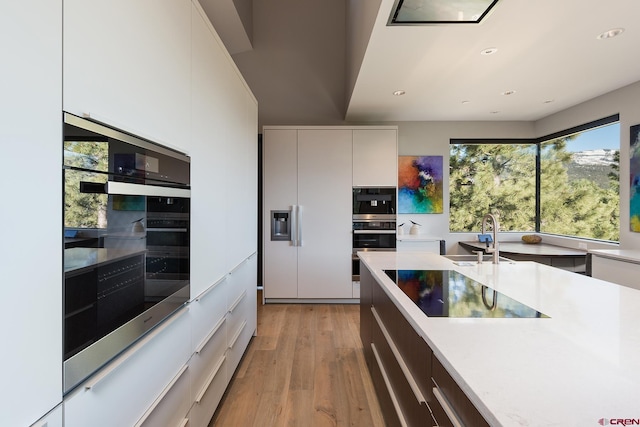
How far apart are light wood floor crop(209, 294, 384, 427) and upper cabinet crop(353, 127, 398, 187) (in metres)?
1.74

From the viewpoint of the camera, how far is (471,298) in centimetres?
141

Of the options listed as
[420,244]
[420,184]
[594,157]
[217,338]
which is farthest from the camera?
[420,184]

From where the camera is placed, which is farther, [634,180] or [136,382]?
[634,180]

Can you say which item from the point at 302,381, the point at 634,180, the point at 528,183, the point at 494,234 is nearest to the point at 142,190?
the point at 302,381

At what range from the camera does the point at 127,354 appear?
0.99 metres

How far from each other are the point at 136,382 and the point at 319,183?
123 inches

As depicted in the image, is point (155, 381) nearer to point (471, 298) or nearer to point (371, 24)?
point (471, 298)

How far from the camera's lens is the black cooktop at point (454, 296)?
120 centimetres

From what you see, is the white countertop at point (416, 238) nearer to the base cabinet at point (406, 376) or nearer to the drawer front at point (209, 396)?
the base cabinet at point (406, 376)

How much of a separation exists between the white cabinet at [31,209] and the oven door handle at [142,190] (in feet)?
0.67

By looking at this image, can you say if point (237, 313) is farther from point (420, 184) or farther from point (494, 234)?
point (420, 184)

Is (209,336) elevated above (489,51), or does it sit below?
below

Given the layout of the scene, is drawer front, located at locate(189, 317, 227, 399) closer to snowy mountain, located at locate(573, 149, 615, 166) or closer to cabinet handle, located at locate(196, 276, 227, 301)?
cabinet handle, located at locate(196, 276, 227, 301)

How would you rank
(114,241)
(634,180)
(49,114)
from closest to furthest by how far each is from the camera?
(49,114)
(114,241)
(634,180)
